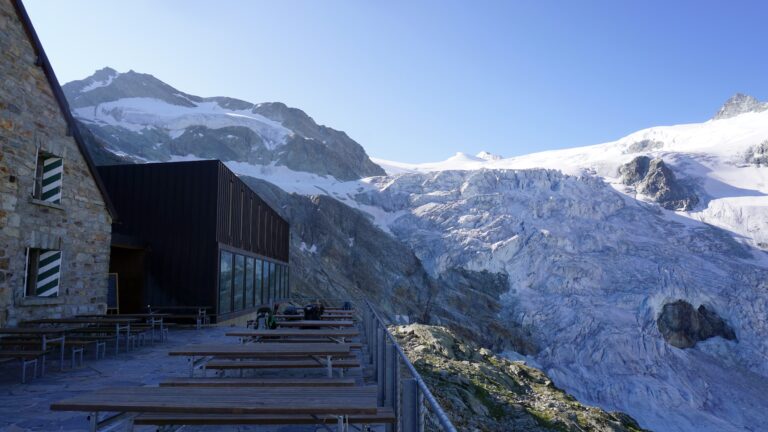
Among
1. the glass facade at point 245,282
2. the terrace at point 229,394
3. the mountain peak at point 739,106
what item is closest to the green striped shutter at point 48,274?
the terrace at point 229,394

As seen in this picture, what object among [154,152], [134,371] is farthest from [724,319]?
[154,152]

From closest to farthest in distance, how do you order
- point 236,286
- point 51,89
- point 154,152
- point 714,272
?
1. point 51,89
2. point 236,286
3. point 714,272
4. point 154,152

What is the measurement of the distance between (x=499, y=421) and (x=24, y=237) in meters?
12.0

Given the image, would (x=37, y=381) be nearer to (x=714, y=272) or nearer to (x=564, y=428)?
(x=564, y=428)

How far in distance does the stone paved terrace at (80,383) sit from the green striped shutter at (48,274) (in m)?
2.07

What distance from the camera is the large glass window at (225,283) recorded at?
55.9 ft

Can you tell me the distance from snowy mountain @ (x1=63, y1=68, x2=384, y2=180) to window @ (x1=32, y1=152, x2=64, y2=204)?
78866 mm

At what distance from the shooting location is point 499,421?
41.0 ft

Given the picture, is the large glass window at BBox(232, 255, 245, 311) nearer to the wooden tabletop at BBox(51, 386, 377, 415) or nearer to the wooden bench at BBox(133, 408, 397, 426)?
the wooden bench at BBox(133, 408, 397, 426)

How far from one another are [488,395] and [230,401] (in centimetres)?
1107

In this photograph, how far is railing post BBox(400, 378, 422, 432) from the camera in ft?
10.3

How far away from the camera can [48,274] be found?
456 inches

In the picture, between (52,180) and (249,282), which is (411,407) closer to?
(52,180)

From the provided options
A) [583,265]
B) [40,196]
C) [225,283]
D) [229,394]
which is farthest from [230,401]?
[583,265]
